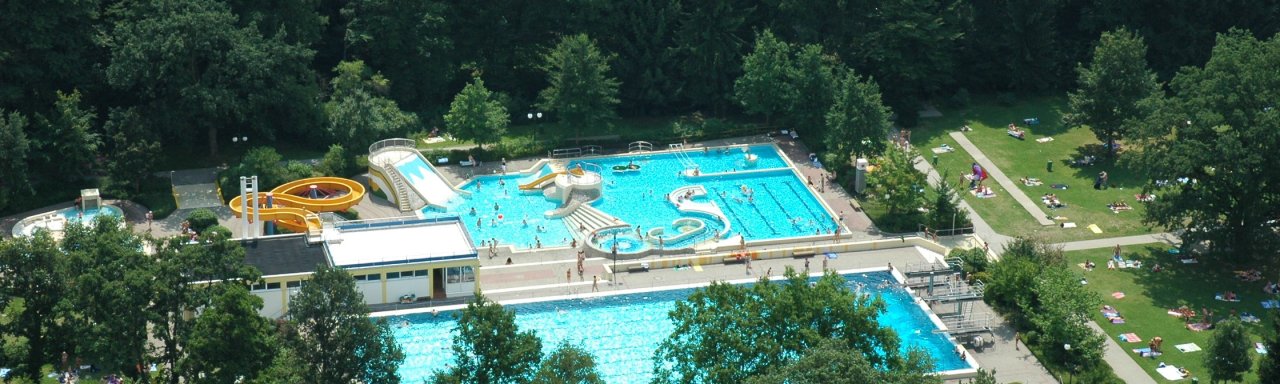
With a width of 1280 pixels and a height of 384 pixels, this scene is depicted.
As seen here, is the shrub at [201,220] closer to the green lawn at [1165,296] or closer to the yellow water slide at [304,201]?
the yellow water slide at [304,201]

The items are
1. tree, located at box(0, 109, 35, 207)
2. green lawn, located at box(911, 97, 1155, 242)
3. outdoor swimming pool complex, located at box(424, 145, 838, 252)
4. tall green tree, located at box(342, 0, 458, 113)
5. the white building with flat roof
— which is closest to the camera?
the white building with flat roof

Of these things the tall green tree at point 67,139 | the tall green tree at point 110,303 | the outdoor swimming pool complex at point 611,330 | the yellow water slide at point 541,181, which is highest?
the tall green tree at point 67,139

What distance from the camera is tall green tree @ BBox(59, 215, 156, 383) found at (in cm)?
6950

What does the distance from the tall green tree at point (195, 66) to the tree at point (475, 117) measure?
763 centimetres

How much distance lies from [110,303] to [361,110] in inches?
1097

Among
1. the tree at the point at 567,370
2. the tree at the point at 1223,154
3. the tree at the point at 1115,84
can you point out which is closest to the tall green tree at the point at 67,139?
the tree at the point at 567,370

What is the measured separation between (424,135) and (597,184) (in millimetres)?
11396

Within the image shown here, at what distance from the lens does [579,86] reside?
3905 inches

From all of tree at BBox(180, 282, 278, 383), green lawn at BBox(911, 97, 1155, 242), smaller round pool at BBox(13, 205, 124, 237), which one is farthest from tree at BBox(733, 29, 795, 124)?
tree at BBox(180, 282, 278, 383)

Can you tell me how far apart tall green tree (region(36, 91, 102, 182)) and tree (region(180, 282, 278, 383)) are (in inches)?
961

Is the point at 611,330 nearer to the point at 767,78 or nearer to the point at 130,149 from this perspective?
the point at 767,78

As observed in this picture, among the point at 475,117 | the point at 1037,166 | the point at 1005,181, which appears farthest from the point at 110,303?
the point at 1037,166

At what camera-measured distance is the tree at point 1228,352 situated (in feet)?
238

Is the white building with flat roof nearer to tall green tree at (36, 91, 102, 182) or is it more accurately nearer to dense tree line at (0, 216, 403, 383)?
dense tree line at (0, 216, 403, 383)
